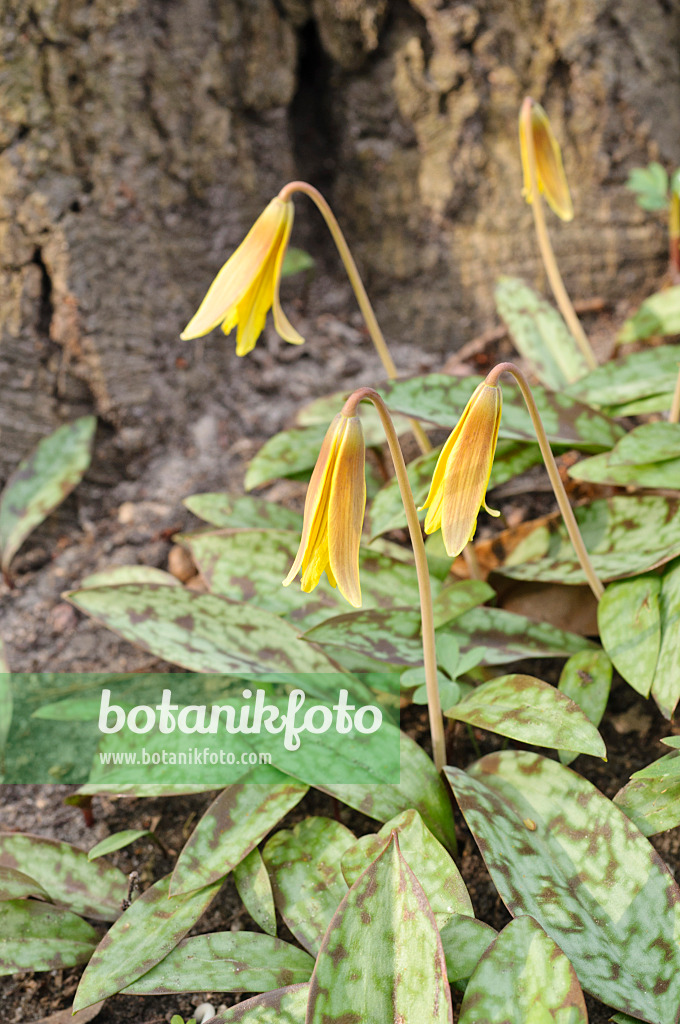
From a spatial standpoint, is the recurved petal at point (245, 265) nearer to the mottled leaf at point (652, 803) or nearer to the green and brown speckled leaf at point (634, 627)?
the green and brown speckled leaf at point (634, 627)

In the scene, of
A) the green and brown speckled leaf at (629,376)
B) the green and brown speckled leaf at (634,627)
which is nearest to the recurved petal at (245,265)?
the green and brown speckled leaf at (629,376)

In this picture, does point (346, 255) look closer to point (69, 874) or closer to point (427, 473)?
point (427, 473)

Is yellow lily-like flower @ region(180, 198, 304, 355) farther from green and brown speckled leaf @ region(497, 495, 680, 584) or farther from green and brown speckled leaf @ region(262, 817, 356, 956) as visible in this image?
green and brown speckled leaf @ region(262, 817, 356, 956)

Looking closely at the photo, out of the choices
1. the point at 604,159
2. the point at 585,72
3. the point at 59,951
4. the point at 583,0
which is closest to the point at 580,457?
the point at 604,159

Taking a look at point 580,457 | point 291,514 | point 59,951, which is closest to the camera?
point 59,951

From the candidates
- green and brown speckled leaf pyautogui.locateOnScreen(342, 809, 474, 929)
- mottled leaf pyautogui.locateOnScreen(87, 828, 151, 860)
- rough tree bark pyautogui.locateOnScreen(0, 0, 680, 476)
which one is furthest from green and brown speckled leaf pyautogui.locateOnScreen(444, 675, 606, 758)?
rough tree bark pyautogui.locateOnScreen(0, 0, 680, 476)

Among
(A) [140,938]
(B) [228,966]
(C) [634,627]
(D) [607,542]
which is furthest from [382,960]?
(D) [607,542]

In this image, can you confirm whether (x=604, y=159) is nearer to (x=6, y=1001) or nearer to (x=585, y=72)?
(x=585, y=72)

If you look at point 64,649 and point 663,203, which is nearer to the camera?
point 64,649
